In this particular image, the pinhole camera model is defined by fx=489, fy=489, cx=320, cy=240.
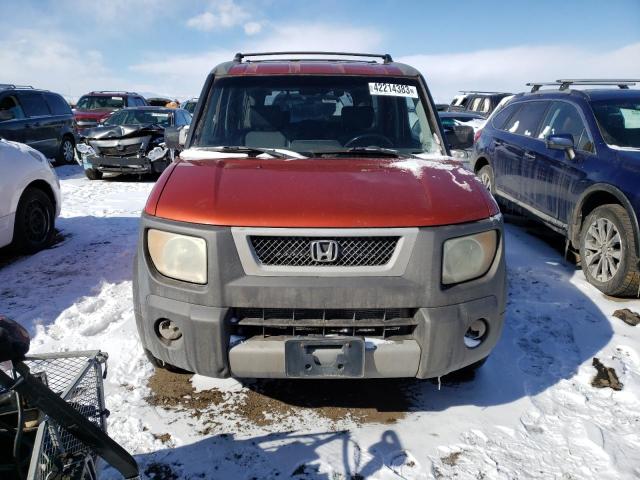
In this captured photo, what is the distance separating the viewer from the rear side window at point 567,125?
16.1 feet

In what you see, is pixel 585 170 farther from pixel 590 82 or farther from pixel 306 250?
pixel 306 250

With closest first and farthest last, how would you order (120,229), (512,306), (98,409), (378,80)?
(98,409), (378,80), (512,306), (120,229)

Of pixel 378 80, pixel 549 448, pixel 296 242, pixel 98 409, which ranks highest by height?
pixel 378 80

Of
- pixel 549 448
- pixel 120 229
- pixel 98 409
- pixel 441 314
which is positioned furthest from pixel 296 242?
pixel 120 229

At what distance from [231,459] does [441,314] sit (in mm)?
1238

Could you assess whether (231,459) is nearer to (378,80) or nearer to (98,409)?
(98,409)

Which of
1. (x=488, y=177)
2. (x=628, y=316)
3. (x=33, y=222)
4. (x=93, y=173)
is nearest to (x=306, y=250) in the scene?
(x=628, y=316)

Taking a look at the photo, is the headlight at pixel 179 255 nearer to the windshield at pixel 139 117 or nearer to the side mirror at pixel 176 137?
the side mirror at pixel 176 137

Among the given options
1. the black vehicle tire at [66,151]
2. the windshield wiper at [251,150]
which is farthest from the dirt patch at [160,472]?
the black vehicle tire at [66,151]

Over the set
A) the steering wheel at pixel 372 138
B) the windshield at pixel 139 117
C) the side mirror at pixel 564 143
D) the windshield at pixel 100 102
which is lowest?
the side mirror at pixel 564 143

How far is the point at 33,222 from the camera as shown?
5.39 metres

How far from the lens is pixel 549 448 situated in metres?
2.47

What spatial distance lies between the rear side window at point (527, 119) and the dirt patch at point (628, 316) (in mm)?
2706

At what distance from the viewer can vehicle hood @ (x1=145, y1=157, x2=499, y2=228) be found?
7.42 ft
